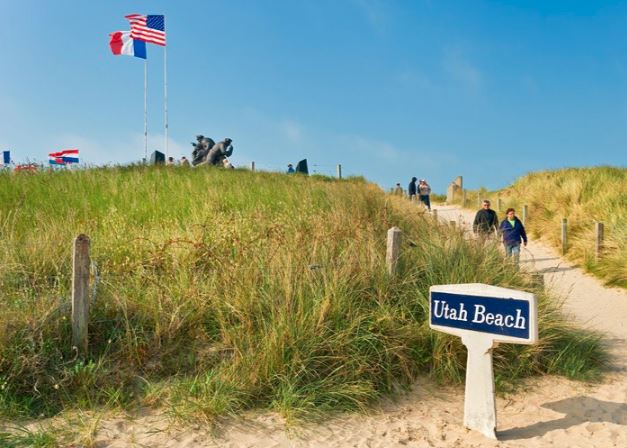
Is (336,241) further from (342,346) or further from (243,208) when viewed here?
(243,208)

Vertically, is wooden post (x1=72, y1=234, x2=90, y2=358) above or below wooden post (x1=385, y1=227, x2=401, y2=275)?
below

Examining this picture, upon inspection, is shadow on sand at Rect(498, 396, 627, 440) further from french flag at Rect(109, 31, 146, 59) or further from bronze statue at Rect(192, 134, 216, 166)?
french flag at Rect(109, 31, 146, 59)

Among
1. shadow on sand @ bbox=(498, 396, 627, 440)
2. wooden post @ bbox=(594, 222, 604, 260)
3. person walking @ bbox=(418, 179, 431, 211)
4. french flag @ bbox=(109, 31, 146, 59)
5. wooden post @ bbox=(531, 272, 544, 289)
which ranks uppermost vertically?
french flag @ bbox=(109, 31, 146, 59)

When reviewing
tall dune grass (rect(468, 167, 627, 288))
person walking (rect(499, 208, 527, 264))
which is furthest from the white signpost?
tall dune grass (rect(468, 167, 627, 288))

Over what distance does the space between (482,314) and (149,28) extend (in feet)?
91.2

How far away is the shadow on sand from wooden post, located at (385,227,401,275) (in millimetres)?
2127

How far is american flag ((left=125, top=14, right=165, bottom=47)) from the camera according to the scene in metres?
27.2

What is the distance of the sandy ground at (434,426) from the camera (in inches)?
159

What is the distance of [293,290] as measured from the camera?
5312 mm

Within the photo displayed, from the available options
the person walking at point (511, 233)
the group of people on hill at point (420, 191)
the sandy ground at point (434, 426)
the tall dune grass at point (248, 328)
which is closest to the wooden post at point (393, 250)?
the tall dune grass at point (248, 328)

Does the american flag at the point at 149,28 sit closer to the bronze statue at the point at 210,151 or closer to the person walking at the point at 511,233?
the bronze statue at the point at 210,151

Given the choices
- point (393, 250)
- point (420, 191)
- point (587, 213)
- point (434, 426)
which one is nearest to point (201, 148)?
point (420, 191)

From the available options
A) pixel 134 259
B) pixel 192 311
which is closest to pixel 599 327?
pixel 192 311

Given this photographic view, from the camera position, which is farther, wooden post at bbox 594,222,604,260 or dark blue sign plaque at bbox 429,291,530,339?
wooden post at bbox 594,222,604,260
